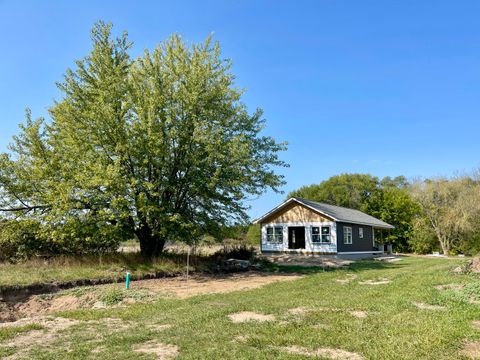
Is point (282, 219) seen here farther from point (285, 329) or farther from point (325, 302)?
point (285, 329)

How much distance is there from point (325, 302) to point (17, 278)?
33.0 feet

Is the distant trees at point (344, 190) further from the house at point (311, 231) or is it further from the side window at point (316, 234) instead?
the side window at point (316, 234)

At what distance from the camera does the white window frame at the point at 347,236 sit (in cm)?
3016

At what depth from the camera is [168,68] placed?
17938 mm

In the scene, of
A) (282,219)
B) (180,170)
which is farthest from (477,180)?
(180,170)

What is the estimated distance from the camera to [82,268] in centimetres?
1505

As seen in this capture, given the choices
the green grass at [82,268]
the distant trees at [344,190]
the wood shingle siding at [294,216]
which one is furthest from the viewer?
the distant trees at [344,190]

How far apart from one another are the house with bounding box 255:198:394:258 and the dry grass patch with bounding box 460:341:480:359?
23.0m

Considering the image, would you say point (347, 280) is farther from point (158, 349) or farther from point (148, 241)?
point (158, 349)

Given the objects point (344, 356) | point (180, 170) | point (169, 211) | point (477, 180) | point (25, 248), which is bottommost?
point (344, 356)

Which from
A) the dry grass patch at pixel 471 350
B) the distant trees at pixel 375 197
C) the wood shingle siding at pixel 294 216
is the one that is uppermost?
the distant trees at pixel 375 197

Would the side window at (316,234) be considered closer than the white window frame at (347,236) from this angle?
Yes

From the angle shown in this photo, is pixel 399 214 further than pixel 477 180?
Yes

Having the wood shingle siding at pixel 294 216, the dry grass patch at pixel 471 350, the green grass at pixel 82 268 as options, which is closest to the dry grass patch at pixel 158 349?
the dry grass patch at pixel 471 350
